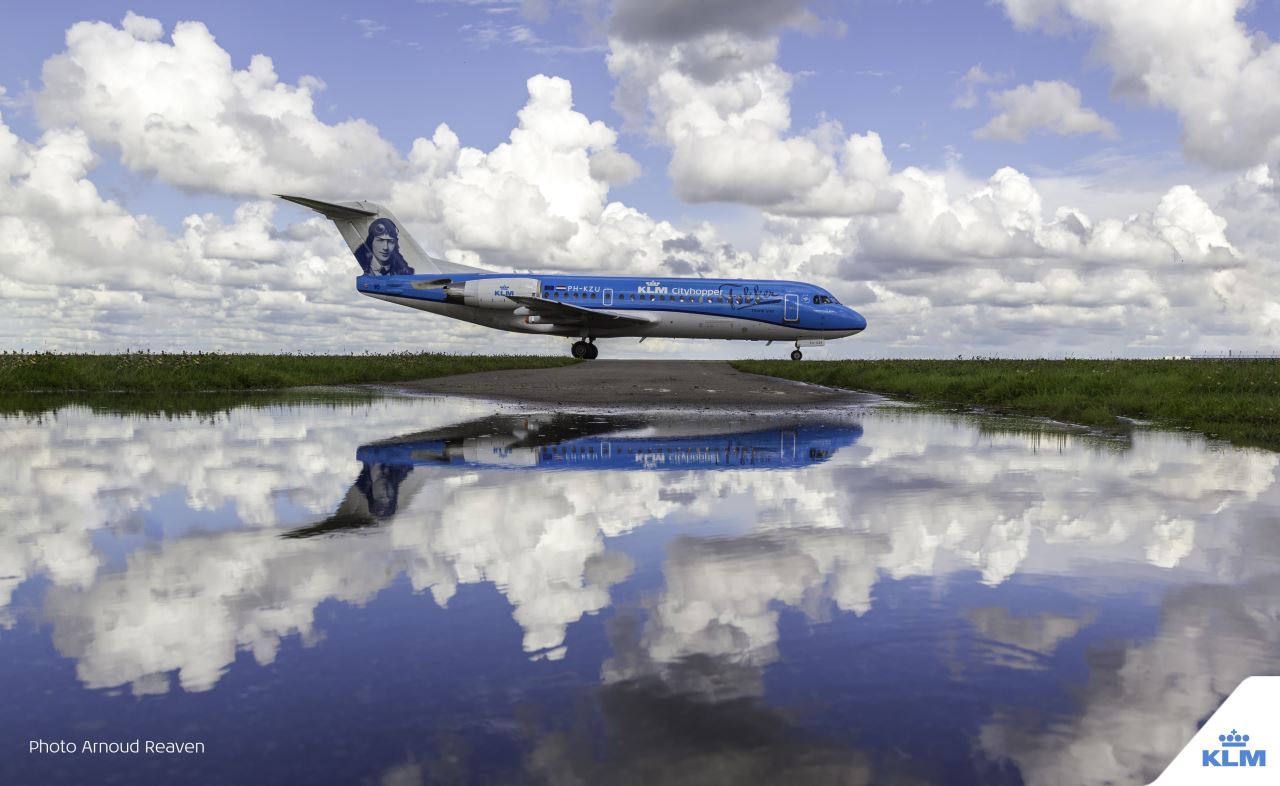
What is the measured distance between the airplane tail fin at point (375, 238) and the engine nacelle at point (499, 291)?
187 centimetres

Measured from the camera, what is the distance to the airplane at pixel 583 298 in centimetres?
4066

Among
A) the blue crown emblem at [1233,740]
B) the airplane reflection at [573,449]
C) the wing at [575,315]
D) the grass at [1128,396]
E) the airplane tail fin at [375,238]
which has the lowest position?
the blue crown emblem at [1233,740]

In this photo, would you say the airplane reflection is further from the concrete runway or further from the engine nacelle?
the engine nacelle

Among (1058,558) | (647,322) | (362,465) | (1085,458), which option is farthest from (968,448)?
(647,322)

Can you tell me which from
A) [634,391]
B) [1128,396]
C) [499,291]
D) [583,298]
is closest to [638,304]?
[583,298]

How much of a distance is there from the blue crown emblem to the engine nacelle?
38.4 meters

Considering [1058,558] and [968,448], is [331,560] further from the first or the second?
[968,448]

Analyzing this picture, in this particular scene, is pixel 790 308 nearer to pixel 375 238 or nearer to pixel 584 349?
pixel 584 349

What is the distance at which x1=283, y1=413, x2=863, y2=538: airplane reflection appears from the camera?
26.0 ft

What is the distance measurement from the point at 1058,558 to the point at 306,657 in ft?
14.3

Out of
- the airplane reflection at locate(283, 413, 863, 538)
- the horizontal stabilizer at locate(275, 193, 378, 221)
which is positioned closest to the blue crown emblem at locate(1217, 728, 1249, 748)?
the airplane reflection at locate(283, 413, 863, 538)

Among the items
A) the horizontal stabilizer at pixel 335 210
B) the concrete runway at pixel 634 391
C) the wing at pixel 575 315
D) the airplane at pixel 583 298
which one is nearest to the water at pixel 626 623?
the concrete runway at pixel 634 391

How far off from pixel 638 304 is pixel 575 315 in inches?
112

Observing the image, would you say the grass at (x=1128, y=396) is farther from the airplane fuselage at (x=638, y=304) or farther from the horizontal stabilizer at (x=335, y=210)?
the horizontal stabilizer at (x=335, y=210)
